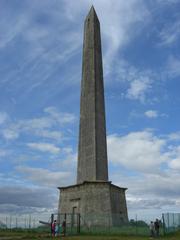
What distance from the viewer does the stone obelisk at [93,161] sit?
31641 mm

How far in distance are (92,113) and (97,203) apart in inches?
370

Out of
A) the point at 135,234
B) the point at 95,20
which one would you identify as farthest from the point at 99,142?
the point at 95,20

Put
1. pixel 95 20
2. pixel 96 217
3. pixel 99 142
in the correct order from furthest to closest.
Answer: pixel 95 20 → pixel 99 142 → pixel 96 217

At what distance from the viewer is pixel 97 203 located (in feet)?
104

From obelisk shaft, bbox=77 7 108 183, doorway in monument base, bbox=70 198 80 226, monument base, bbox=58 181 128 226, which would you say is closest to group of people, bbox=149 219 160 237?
monument base, bbox=58 181 128 226

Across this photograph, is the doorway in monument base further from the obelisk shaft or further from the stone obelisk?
the obelisk shaft

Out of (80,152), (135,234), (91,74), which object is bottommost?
(135,234)

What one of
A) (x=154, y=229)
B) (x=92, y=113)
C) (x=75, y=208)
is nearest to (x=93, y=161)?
(x=75, y=208)

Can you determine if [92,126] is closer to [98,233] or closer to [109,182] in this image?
[109,182]

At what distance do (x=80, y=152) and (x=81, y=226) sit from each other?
7.52 metres

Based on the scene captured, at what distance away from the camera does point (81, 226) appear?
103 ft

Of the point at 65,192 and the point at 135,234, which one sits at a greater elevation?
the point at 65,192

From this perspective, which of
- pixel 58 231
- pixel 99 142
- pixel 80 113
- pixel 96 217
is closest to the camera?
pixel 58 231

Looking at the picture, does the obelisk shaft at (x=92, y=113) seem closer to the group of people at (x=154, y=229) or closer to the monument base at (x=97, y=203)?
the monument base at (x=97, y=203)
